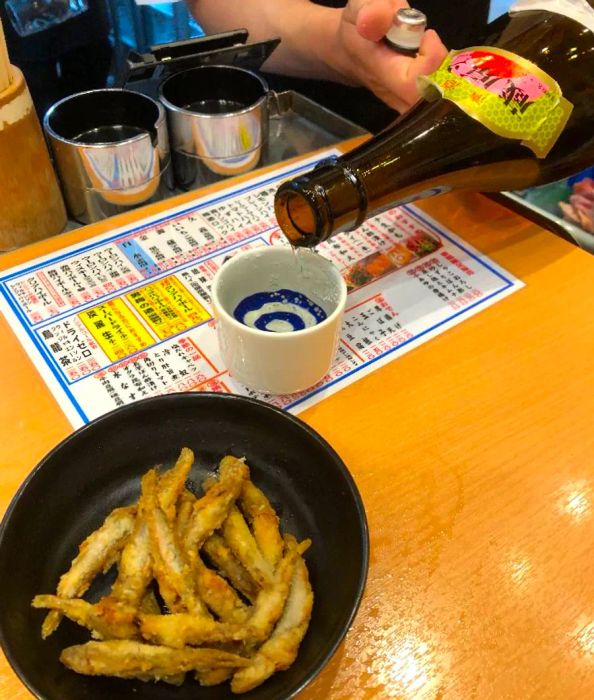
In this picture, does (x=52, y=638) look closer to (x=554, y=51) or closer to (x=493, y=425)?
(x=493, y=425)

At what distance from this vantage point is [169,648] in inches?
14.4

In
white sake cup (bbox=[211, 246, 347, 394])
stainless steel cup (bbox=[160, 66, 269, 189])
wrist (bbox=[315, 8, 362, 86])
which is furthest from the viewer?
wrist (bbox=[315, 8, 362, 86])

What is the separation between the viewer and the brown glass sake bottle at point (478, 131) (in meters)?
0.58

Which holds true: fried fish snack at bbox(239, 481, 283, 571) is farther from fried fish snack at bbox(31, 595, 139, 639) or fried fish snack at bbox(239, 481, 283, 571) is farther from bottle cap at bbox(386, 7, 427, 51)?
bottle cap at bbox(386, 7, 427, 51)

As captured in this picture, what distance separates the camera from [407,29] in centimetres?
75

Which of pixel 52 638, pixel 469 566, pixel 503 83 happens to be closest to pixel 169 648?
pixel 52 638

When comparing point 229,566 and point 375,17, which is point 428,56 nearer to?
point 375,17

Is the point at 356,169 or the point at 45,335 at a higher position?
the point at 356,169

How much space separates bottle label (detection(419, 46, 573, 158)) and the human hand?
10 cm

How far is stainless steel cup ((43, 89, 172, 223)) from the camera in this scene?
0.74 metres

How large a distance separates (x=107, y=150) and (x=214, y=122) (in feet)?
0.52

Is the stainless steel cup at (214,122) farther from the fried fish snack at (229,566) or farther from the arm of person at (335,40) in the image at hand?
the fried fish snack at (229,566)

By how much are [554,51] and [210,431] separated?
56cm

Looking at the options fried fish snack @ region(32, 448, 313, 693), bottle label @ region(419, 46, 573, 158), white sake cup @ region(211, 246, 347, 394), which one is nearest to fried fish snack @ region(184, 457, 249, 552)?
fried fish snack @ region(32, 448, 313, 693)
